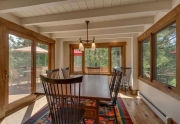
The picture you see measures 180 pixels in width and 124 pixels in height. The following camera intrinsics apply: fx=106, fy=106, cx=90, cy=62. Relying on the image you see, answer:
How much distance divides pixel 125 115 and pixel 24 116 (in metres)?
2.24

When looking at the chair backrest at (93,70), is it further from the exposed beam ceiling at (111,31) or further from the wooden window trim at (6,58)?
the wooden window trim at (6,58)

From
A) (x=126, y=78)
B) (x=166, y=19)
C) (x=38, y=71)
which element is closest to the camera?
(x=166, y=19)

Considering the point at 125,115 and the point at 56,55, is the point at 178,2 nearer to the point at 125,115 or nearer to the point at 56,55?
the point at 125,115

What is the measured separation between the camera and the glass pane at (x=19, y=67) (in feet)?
8.49

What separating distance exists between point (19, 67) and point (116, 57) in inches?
147

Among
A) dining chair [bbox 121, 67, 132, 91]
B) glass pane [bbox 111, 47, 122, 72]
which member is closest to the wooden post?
dining chair [bbox 121, 67, 132, 91]

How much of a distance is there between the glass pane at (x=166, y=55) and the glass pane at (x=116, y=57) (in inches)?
86.1

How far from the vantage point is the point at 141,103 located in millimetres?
3078

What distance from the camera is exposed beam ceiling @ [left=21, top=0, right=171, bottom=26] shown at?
6.42 ft

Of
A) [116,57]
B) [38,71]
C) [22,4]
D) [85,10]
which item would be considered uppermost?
[85,10]

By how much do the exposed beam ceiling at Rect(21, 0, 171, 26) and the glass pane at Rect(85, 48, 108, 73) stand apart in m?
2.78

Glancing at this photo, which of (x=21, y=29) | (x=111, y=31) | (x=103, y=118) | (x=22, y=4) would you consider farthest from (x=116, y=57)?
(x=22, y=4)

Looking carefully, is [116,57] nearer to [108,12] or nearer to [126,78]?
[126,78]

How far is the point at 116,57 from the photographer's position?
4883mm
